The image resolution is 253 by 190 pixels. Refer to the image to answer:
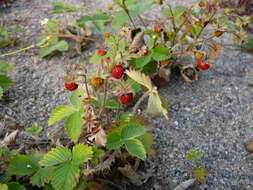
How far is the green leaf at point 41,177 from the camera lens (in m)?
1.15

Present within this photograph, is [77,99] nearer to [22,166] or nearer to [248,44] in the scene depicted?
[22,166]

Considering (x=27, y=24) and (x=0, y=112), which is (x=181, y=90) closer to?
(x=0, y=112)

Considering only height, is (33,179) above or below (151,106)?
below

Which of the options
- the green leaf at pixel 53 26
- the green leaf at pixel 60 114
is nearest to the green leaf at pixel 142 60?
the green leaf at pixel 60 114

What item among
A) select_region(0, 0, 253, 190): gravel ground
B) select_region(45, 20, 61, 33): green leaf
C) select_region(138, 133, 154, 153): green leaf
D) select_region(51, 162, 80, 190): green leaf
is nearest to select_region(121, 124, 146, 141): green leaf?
select_region(138, 133, 154, 153): green leaf

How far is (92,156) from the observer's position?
115cm

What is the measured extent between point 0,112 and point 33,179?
0.71m

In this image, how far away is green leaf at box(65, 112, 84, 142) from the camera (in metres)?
1.11

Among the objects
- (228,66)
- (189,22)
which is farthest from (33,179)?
(228,66)

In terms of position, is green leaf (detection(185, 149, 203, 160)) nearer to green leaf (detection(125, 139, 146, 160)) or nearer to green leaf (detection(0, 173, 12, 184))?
green leaf (detection(125, 139, 146, 160))

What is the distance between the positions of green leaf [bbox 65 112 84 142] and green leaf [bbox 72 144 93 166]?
0.05m

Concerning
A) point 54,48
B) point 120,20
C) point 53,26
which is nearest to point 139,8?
point 120,20

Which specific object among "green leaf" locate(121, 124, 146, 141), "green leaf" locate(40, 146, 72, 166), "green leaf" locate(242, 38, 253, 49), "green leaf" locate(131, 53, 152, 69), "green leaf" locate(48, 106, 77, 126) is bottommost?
"green leaf" locate(242, 38, 253, 49)

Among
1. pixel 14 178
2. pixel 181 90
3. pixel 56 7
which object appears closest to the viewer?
pixel 14 178
